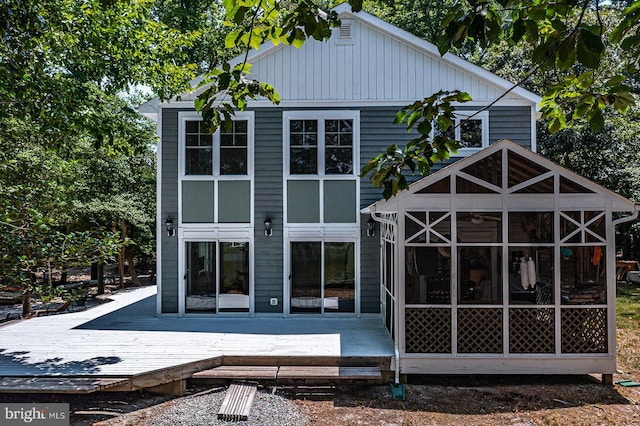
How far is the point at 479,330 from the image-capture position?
6.91m

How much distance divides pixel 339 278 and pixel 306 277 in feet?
2.37

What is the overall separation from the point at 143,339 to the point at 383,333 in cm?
433

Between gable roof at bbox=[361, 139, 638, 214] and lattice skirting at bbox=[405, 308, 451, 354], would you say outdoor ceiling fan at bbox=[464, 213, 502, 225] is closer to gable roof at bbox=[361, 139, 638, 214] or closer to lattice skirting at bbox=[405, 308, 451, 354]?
gable roof at bbox=[361, 139, 638, 214]

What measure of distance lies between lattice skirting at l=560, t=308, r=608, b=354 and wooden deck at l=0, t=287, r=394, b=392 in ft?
8.91

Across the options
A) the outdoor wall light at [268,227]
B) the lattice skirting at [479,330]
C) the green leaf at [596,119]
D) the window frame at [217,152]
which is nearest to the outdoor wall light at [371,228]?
the outdoor wall light at [268,227]

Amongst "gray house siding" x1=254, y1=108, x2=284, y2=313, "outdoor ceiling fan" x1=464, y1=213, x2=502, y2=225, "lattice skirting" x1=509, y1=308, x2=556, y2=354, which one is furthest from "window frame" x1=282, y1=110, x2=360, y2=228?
"lattice skirting" x1=509, y1=308, x2=556, y2=354

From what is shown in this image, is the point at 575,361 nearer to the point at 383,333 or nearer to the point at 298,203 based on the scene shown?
the point at 383,333

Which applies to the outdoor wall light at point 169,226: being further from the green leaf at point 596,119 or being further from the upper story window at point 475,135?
the green leaf at point 596,119

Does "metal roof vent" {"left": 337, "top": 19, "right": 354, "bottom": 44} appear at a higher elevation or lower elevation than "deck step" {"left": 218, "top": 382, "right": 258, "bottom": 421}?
higher

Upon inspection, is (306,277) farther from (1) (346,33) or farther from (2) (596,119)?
(2) (596,119)

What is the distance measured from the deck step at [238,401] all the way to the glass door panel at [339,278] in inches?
134

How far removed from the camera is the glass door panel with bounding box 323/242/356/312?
9.76 m

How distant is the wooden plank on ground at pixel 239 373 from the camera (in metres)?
6.66

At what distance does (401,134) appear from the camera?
984 centimetres
